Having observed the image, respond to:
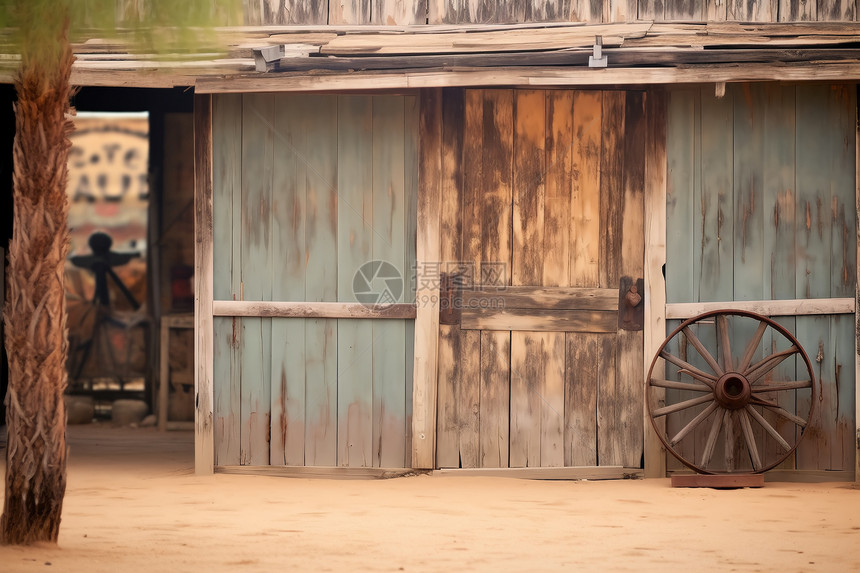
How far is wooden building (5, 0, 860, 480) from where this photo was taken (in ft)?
25.3

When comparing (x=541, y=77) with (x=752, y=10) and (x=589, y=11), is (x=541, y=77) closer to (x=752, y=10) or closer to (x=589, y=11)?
(x=589, y=11)

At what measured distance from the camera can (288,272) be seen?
26.0 ft

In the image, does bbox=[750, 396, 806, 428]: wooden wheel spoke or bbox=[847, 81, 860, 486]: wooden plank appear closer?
bbox=[750, 396, 806, 428]: wooden wheel spoke

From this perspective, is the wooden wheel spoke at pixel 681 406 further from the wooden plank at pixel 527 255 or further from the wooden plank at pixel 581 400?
the wooden plank at pixel 527 255

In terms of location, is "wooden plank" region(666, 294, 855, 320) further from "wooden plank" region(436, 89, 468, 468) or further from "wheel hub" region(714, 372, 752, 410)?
"wooden plank" region(436, 89, 468, 468)

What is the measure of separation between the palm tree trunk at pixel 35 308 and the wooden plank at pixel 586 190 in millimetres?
3937

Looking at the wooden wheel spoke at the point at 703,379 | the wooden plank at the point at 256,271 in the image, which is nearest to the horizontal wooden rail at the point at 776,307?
the wooden wheel spoke at the point at 703,379

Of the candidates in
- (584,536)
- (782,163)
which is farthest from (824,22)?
(584,536)

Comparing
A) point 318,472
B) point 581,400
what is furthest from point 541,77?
point 318,472

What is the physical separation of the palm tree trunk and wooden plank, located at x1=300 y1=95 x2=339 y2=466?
2.89 m

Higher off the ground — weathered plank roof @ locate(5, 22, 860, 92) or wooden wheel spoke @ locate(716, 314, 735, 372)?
weathered plank roof @ locate(5, 22, 860, 92)

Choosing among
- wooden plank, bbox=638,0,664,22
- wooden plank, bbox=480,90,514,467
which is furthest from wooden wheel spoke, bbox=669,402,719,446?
wooden plank, bbox=638,0,664,22

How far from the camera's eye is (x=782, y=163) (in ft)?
25.3

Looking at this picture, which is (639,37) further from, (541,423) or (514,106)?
A: (541,423)
